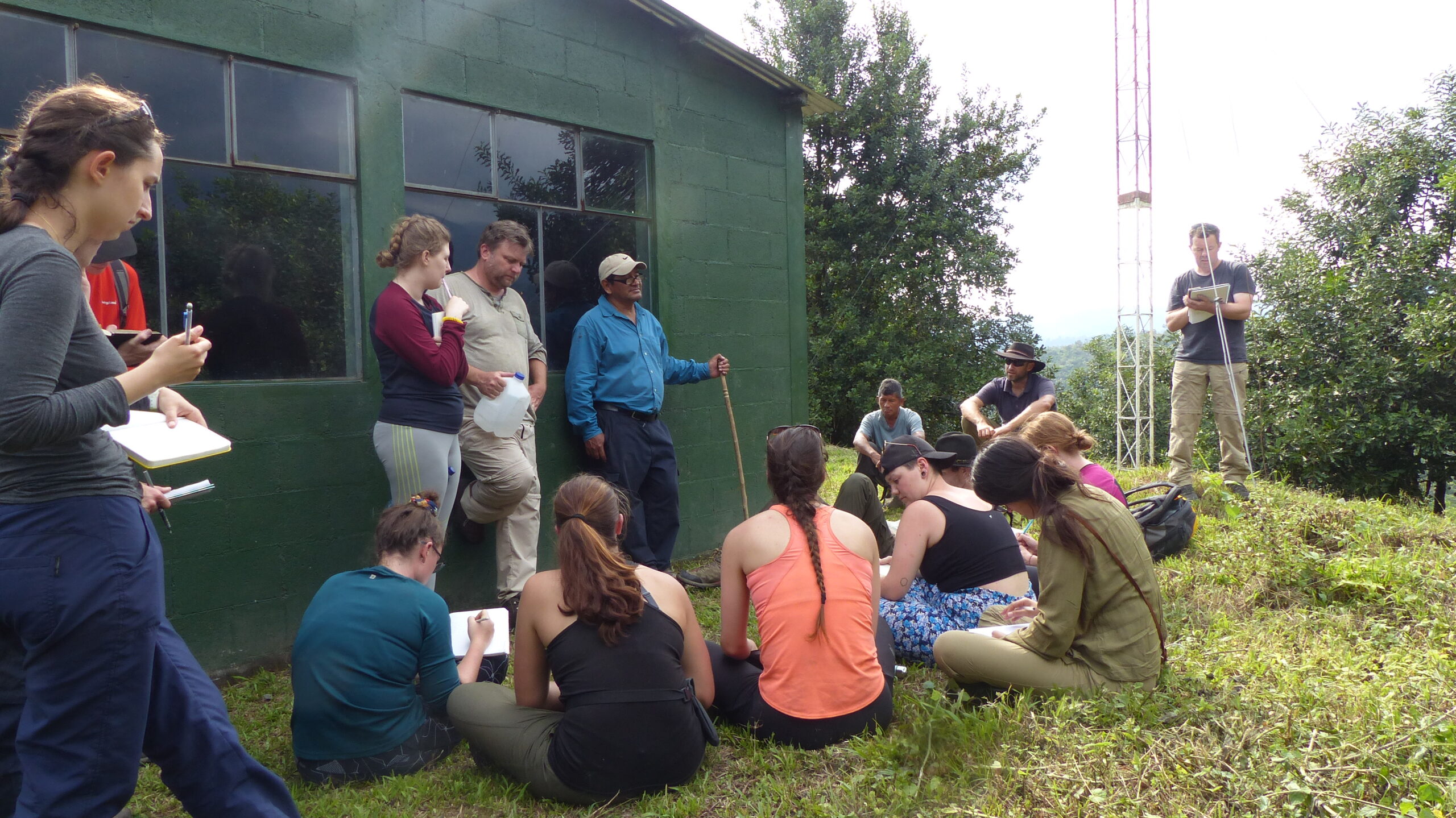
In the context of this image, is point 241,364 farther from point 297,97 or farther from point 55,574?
point 55,574

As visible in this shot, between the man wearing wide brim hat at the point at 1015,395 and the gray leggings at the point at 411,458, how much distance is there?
450 cm

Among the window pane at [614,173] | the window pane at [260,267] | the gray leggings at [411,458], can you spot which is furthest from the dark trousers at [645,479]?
the window pane at [260,267]

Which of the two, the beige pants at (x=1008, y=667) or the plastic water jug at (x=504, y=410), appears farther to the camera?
the plastic water jug at (x=504, y=410)

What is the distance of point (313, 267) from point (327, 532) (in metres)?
1.38

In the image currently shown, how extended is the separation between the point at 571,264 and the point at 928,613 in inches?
129

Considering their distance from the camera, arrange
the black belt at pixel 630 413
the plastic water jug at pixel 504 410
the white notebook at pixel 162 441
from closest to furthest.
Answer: the white notebook at pixel 162 441 → the plastic water jug at pixel 504 410 → the black belt at pixel 630 413

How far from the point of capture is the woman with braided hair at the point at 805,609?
132 inches

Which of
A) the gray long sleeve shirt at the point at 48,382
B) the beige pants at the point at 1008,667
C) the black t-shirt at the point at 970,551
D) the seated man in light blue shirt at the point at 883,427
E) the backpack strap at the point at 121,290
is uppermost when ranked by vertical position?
the backpack strap at the point at 121,290

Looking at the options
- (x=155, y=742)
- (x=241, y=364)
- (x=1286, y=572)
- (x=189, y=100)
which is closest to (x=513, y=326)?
(x=241, y=364)

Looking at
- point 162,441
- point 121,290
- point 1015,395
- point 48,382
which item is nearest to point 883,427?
point 1015,395

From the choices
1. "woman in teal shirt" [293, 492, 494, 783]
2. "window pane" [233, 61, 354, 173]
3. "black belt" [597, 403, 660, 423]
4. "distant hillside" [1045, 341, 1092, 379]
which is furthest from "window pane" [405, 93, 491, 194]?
"distant hillside" [1045, 341, 1092, 379]

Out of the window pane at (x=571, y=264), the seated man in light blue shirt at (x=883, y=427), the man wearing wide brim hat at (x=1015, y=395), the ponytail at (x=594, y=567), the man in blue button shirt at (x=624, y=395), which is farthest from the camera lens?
the seated man in light blue shirt at (x=883, y=427)

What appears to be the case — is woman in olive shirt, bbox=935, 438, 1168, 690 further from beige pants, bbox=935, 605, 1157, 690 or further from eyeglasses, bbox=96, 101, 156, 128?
eyeglasses, bbox=96, 101, 156, 128

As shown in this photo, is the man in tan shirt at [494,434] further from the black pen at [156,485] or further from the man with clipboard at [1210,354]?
the man with clipboard at [1210,354]
